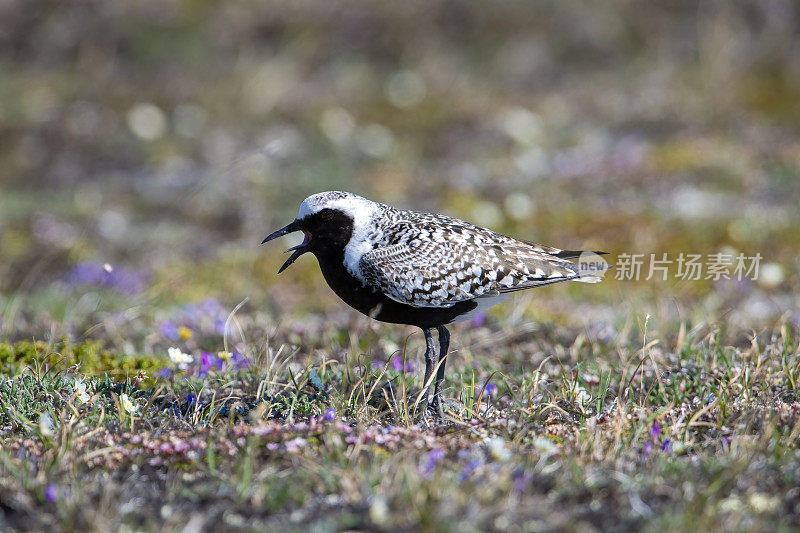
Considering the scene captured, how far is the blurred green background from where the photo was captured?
10.1 meters

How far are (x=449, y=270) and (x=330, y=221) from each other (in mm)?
848

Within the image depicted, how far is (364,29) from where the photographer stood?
2264 centimetres

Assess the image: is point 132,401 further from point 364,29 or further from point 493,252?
point 364,29

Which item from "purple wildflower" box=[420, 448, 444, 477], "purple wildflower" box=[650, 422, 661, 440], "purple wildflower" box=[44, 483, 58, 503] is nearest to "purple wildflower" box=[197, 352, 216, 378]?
"purple wildflower" box=[44, 483, 58, 503]

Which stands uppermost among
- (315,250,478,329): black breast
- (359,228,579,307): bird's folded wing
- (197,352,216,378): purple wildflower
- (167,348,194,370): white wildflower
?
(359,228,579,307): bird's folded wing

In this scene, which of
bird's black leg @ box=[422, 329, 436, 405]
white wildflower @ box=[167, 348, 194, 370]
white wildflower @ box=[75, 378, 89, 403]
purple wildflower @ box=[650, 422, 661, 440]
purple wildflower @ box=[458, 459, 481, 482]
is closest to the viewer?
purple wildflower @ box=[458, 459, 481, 482]

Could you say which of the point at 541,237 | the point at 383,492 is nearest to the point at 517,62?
the point at 541,237

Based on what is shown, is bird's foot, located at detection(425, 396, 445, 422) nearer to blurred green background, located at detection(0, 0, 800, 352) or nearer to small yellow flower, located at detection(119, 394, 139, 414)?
small yellow flower, located at detection(119, 394, 139, 414)

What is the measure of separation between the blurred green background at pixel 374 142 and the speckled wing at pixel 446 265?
172 centimetres

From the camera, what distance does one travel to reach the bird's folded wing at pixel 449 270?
565 cm

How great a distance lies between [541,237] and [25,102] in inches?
464

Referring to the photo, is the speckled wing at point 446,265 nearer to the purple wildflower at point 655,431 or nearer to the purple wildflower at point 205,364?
the purple wildflower at point 655,431

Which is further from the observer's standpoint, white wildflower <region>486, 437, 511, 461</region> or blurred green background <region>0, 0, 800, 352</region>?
blurred green background <region>0, 0, 800, 352</region>

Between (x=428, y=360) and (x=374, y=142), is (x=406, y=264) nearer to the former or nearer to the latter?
(x=428, y=360)
